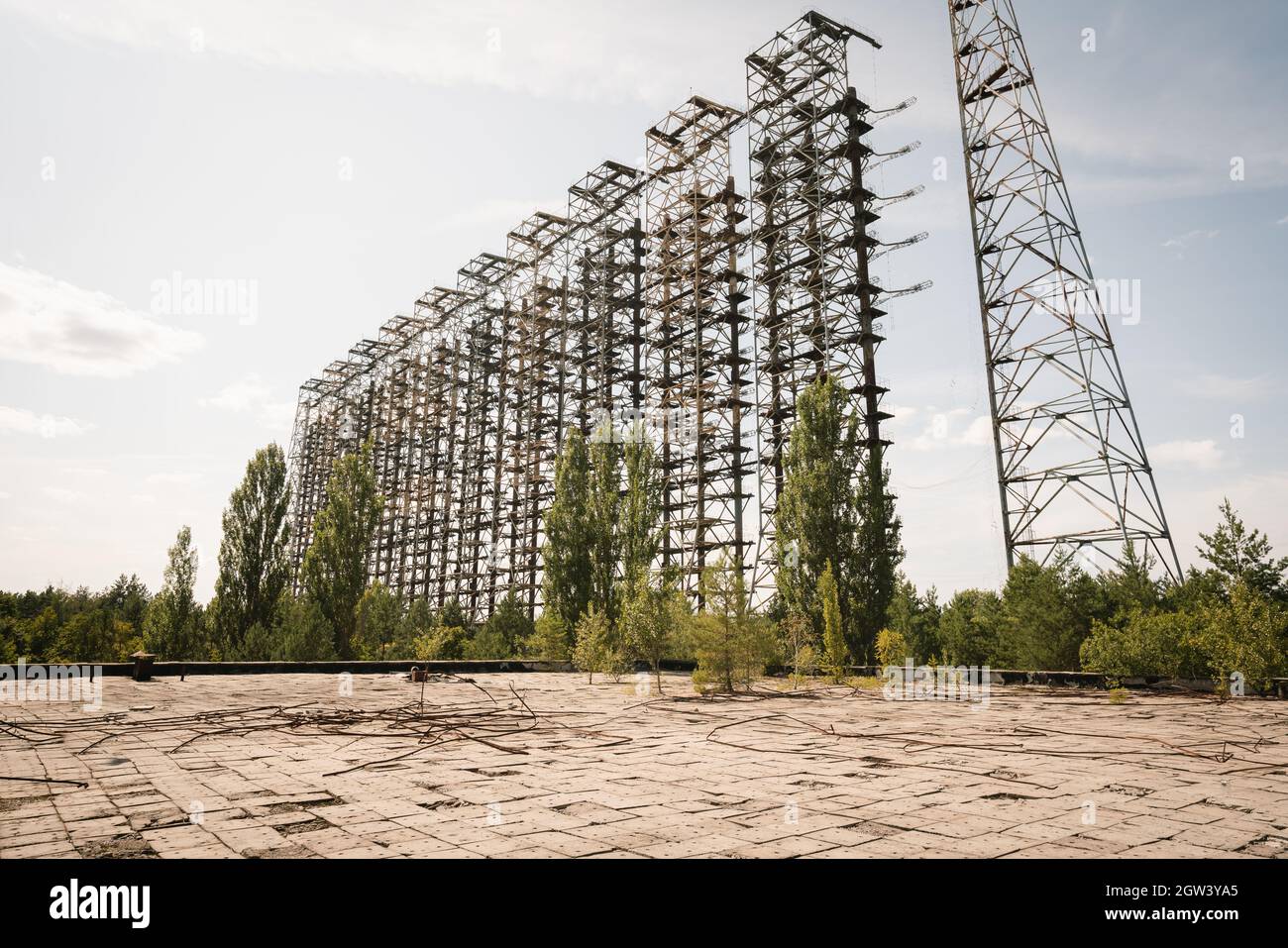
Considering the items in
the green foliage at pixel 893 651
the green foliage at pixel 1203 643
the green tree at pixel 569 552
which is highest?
the green tree at pixel 569 552

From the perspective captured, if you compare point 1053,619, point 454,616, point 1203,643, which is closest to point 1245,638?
point 1203,643

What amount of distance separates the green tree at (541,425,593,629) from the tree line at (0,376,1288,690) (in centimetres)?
7

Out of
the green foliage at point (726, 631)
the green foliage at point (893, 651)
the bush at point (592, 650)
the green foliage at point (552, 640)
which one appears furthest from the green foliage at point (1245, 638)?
the green foliage at point (552, 640)

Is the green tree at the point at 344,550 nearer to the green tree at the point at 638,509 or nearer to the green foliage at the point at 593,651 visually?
the green tree at the point at 638,509

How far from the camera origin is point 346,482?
26891 millimetres

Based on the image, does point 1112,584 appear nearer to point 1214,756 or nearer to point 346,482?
point 1214,756

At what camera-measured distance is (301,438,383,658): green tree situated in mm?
25109

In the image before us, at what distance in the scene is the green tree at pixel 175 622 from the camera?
24.4 m

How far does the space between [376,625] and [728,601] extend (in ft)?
72.5

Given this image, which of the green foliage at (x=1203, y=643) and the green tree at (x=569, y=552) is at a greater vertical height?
the green tree at (x=569, y=552)

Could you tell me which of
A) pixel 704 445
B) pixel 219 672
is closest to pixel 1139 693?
A: pixel 219 672

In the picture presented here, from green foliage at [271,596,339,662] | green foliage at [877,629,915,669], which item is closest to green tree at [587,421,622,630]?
green foliage at [271,596,339,662]

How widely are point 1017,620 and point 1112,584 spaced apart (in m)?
2.50

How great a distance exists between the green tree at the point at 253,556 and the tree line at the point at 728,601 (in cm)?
5
